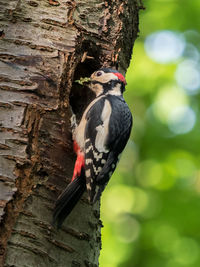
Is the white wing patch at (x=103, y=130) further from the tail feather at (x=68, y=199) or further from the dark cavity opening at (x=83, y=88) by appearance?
the tail feather at (x=68, y=199)

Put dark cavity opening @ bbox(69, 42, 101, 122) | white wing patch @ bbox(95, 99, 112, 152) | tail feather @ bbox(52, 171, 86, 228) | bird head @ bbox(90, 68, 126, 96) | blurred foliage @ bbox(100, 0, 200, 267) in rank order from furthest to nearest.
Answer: blurred foliage @ bbox(100, 0, 200, 267) < bird head @ bbox(90, 68, 126, 96) < dark cavity opening @ bbox(69, 42, 101, 122) < white wing patch @ bbox(95, 99, 112, 152) < tail feather @ bbox(52, 171, 86, 228)

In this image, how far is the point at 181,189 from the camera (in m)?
7.92

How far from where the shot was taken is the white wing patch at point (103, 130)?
11.3 ft

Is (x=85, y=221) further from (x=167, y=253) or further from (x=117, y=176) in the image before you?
(x=117, y=176)

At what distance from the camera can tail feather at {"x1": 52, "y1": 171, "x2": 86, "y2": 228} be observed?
109 inches

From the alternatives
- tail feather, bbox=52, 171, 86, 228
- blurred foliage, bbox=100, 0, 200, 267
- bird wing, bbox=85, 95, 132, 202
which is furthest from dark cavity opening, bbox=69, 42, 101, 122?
blurred foliage, bbox=100, 0, 200, 267

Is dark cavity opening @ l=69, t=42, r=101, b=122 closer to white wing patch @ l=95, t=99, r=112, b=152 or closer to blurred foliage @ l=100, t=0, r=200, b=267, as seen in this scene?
white wing patch @ l=95, t=99, r=112, b=152

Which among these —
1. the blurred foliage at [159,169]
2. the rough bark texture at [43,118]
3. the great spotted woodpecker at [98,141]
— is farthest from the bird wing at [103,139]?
the blurred foliage at [159,169]

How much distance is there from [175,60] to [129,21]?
4.88m

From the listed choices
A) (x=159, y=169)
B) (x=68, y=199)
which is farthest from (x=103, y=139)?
(x=159, y=169)

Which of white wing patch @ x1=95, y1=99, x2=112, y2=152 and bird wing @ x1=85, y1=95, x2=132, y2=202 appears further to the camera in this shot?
white wing patch @ x1=95, y1=99, x2=112, y2=152

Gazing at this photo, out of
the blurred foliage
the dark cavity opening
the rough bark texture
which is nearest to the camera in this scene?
the rough bark texture

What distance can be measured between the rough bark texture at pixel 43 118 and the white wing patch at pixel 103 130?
1.10 ft

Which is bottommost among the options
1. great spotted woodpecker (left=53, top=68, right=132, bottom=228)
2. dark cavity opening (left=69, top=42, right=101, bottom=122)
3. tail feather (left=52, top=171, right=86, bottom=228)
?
tail feather (left=52, top=171, right=86, bottom=228)
